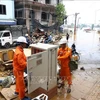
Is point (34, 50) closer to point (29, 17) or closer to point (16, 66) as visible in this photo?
point (16, 66)

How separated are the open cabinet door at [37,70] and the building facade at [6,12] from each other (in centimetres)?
1358

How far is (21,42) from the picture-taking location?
3.33m

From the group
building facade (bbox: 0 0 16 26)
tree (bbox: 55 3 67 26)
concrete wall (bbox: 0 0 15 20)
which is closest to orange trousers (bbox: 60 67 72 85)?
building facade (bbox: 0 0 16 26)

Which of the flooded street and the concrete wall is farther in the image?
the concrete wall

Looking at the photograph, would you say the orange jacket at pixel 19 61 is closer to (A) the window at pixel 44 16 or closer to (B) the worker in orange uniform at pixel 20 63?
(B) the worker in orange uniform at pixel 20 63

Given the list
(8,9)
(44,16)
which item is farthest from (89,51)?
(44,16)

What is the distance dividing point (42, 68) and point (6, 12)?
15.3 meters

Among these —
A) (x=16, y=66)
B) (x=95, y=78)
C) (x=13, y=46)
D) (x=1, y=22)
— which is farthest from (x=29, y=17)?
(x=16, y=66)

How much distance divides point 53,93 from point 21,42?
5.87 ft

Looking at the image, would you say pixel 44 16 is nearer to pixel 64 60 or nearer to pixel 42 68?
pixel 64 60

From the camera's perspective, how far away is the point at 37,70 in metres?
3.24

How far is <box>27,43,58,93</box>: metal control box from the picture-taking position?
307cm

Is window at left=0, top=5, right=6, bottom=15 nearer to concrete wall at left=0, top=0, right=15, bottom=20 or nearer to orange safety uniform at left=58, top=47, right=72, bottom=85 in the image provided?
concrete wall at left=0, top=0, right=15, bottom=20

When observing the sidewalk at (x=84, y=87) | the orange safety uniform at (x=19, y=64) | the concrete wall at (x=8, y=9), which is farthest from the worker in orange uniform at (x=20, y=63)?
the concrete wall at (x=8, y=9)
